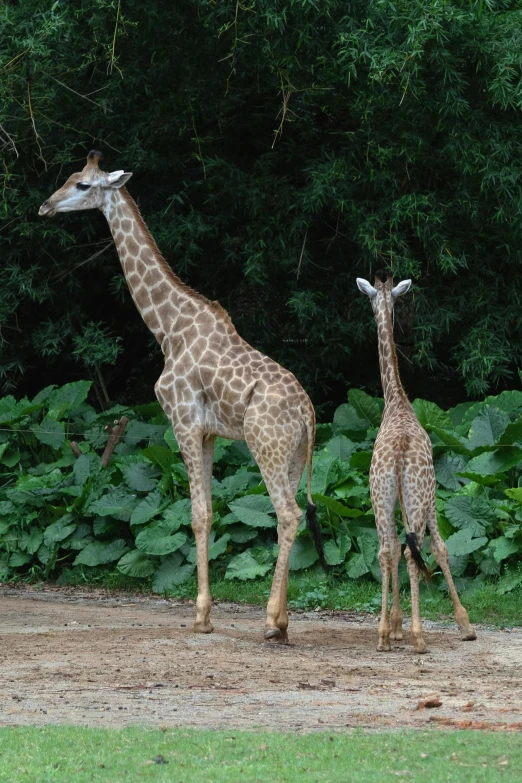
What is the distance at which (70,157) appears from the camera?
12883 mm

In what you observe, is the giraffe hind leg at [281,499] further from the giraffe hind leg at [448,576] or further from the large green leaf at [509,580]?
the large green leaf at [509,580]

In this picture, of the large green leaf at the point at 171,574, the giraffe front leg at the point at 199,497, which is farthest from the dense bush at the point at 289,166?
the giraffe front leg at the point at 199,497

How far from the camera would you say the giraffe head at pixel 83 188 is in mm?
10344

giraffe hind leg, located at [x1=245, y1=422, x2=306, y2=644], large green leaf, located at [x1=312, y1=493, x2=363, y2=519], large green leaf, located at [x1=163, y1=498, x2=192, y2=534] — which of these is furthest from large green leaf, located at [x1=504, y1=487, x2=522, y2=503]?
large green leaf, located at [x1=163, y1=498, x2=192, y2=534]

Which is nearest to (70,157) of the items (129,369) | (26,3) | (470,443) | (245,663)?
(26,3)

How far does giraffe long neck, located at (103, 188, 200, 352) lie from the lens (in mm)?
10234

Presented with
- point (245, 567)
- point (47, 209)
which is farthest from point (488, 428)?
point (47, 209)

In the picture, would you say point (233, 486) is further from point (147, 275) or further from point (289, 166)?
point (289, 166)

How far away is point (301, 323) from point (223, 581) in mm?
3202

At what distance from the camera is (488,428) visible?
1189cm

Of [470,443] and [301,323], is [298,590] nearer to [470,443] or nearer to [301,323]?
[470,443]

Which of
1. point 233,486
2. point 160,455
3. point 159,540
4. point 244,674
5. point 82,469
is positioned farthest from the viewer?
point 82,469

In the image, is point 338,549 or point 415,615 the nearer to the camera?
point 415,615

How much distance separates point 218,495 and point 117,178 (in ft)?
11.7
